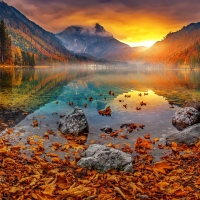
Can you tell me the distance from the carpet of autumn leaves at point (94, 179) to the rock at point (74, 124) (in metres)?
4.66

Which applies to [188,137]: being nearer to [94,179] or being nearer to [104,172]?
[104,172]

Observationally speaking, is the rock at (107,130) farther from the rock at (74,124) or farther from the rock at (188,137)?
the rock at (188,137)

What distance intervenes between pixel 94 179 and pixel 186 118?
14076 millimetres

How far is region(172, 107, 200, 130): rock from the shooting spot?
2088 centimetres

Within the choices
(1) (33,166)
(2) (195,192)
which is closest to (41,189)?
(1) (33,166)

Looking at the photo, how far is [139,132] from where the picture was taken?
1866 cm

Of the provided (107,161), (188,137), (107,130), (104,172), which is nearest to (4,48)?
(107,130)

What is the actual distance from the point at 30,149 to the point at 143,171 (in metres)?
7.17

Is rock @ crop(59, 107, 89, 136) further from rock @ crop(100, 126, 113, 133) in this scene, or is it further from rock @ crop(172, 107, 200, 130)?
rock @ crop(172, 107, 200, 130)

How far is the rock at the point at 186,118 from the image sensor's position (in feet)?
68.5

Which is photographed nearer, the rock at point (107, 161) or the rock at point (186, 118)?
the rock at point (107, 161)

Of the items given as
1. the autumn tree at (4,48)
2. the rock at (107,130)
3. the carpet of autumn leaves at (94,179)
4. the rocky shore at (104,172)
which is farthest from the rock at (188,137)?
the autumn tree at (4,48)

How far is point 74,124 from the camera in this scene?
18188 millimetres

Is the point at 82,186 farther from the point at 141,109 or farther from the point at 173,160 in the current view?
the point at 141,109
